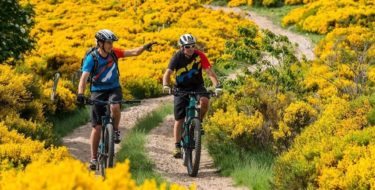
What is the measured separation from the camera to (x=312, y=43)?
2416 cm

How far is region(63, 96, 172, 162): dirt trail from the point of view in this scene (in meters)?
10.3

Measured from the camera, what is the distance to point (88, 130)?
40.5 feet

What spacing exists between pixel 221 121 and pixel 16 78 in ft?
13.5

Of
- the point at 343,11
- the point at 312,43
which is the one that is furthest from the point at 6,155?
the point at 343,11

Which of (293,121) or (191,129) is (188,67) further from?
(293,121)

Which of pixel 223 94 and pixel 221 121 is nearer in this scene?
pixel 221 121

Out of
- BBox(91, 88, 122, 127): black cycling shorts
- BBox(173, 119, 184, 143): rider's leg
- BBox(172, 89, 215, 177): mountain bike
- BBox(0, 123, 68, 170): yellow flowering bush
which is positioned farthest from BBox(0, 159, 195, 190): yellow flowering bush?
BBox(173, 119, 184, 143): rider's leg

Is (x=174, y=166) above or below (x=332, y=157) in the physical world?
below

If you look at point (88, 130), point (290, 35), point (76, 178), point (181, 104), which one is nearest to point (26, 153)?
point (181, 104)

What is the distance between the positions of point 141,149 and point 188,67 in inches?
76.7

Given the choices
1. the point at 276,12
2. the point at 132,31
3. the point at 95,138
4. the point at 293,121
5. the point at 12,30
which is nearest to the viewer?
the point at 95,138

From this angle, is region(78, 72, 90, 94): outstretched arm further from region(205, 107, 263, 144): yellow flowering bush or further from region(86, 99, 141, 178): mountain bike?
region(205, 107, 263, 144): yellow flowering bush

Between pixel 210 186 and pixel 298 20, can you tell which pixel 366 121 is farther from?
pixel 298 20

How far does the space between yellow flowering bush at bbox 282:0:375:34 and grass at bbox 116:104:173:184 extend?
14389mm
